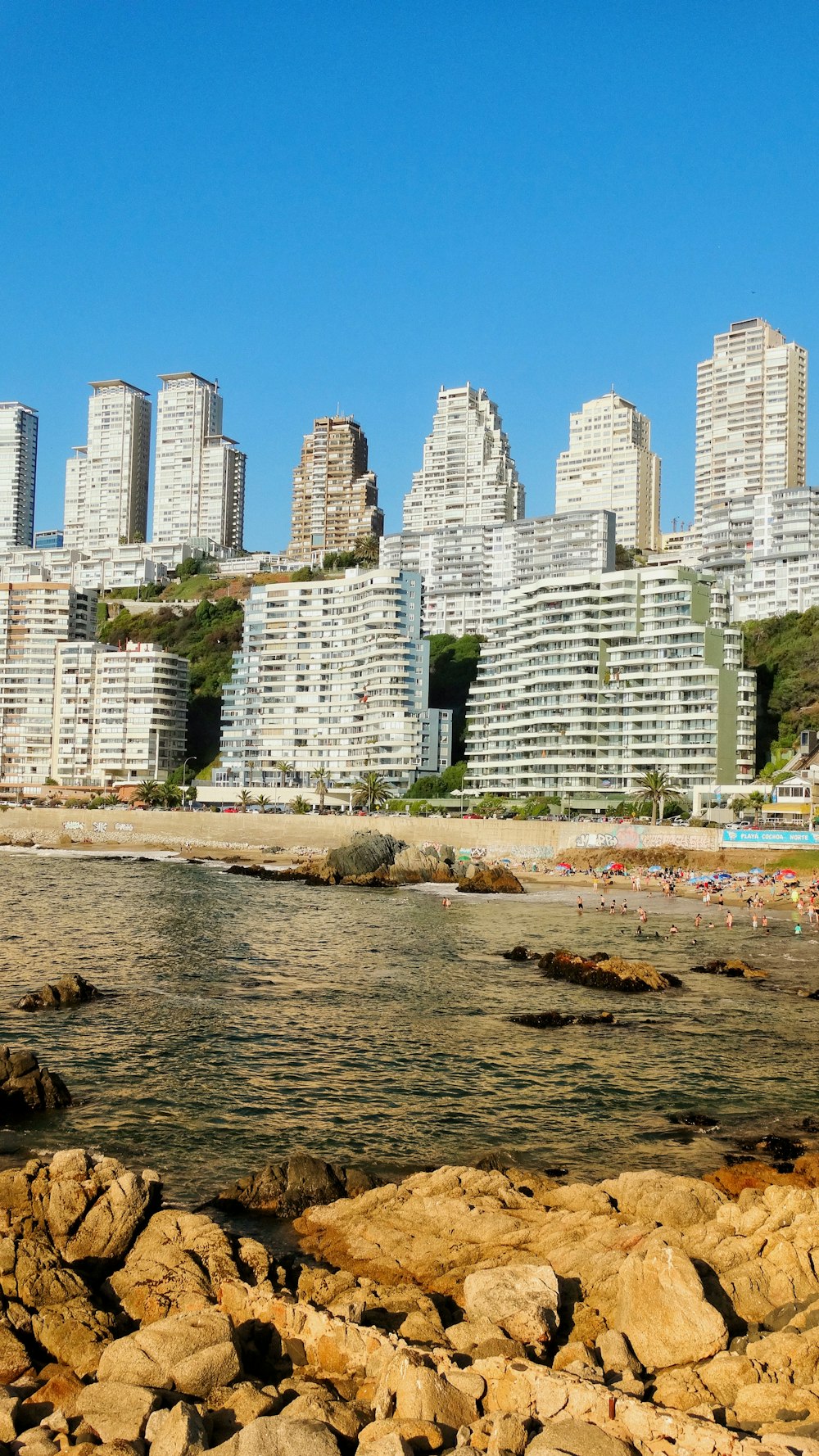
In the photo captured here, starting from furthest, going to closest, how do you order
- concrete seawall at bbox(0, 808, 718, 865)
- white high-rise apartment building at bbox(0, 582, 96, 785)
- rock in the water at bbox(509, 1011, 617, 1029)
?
1. white high-rise apartment building at bbox(0, 582, 96, 785)
2. concrete seawall at bbox(0, 808, 718, 865)
3. rock in the water at bbox(509, 1011, 617, 1029)

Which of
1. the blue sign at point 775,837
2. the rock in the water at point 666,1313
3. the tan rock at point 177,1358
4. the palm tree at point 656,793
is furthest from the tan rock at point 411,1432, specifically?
the palm tree at point 656,793

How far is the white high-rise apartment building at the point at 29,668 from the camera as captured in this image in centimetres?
18638

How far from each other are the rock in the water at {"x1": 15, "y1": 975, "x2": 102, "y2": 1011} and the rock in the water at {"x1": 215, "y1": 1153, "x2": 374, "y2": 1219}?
63.2ft

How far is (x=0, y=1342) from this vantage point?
14148 mm

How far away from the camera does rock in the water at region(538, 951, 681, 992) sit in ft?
148

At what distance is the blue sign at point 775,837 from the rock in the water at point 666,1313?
3136 inches

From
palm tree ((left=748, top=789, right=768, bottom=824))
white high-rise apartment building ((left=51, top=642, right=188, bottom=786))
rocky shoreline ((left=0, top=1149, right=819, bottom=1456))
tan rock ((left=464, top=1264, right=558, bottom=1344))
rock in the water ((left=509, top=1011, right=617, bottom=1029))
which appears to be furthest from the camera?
white high-rise apartment building ((left=51, top=642, right=188, bottom=786))

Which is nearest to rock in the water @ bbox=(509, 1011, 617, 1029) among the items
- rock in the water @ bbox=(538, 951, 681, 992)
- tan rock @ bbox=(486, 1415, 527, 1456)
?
rock in the water @ bbox=(538, 951, 681, 992)

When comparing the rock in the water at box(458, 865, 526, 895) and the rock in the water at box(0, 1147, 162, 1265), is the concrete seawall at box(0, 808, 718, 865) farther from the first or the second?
the rock in the water at box(0, 1147, 162, 1265)

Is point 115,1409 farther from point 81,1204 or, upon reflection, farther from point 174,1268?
point 81,1204

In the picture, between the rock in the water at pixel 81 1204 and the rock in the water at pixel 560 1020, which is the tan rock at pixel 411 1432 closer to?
the rock in the water at pixel 81 1204

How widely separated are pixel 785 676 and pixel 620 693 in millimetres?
23900

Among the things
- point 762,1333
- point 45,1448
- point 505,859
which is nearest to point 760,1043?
point 762,1333

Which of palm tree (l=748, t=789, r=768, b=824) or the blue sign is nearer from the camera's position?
the blue sign
